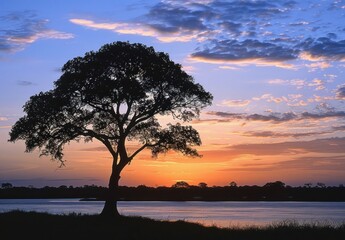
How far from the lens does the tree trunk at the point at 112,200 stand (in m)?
40.2

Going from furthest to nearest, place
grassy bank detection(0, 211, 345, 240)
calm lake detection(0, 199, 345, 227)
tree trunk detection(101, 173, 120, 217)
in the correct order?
1. calm lake detection(0, 199, 345, 227)
2. tree trunk detection(101, 173, 120, 217)
3. grassy bank detection(0, 211, 345, 240)

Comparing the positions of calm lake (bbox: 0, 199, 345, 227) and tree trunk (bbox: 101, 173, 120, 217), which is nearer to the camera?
tree trunk (bbox: 101, 173, 120, 217)

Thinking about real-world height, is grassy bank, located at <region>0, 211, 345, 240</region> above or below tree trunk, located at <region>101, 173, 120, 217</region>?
below

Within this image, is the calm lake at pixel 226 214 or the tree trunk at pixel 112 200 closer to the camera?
the tree trunk at pixel 112 200

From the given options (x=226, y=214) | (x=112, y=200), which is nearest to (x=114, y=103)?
(x=112, y=200)

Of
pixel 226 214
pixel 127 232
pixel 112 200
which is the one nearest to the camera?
pixel 127 232

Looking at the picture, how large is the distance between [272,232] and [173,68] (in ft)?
58.7

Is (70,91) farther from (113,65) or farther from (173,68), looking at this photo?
(173,68)

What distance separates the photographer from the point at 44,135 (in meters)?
42.4

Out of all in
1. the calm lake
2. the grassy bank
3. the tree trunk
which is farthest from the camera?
the calm lake

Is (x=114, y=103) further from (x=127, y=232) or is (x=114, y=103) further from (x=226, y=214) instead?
(x=226, y=214)

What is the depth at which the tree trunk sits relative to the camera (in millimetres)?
40250

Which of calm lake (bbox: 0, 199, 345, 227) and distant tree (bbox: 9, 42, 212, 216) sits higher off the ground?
distant tree (bbox: 9, 42, 212, 216)

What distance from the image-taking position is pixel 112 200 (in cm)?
4081
